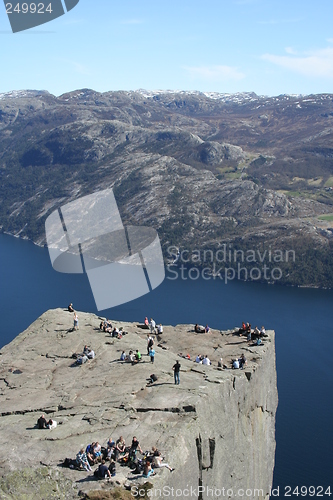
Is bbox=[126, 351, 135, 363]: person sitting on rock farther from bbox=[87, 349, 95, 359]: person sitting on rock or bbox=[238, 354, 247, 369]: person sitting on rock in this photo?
bbox=[238, 354, 247, 369]: person sitting on rock

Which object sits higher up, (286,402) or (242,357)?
(242,357)

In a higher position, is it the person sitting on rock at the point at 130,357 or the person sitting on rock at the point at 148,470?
the person sitting on rock at the point at 148,470

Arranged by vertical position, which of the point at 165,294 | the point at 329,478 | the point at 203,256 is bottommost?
the point at 203,256

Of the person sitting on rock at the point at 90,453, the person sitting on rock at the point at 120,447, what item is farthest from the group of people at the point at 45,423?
the person sitting on rock at the point at 120,447

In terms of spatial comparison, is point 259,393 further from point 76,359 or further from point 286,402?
point 286,402

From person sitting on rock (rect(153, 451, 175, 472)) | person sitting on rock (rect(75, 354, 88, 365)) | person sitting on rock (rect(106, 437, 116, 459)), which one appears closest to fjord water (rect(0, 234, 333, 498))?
person sitting on rock (rect(75, 354, 88, 365))

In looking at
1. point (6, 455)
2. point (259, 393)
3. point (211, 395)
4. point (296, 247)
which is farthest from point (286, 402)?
point (296, 247)

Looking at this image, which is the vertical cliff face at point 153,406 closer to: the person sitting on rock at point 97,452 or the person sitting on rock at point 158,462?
the person sitting on rock at point 158,462
